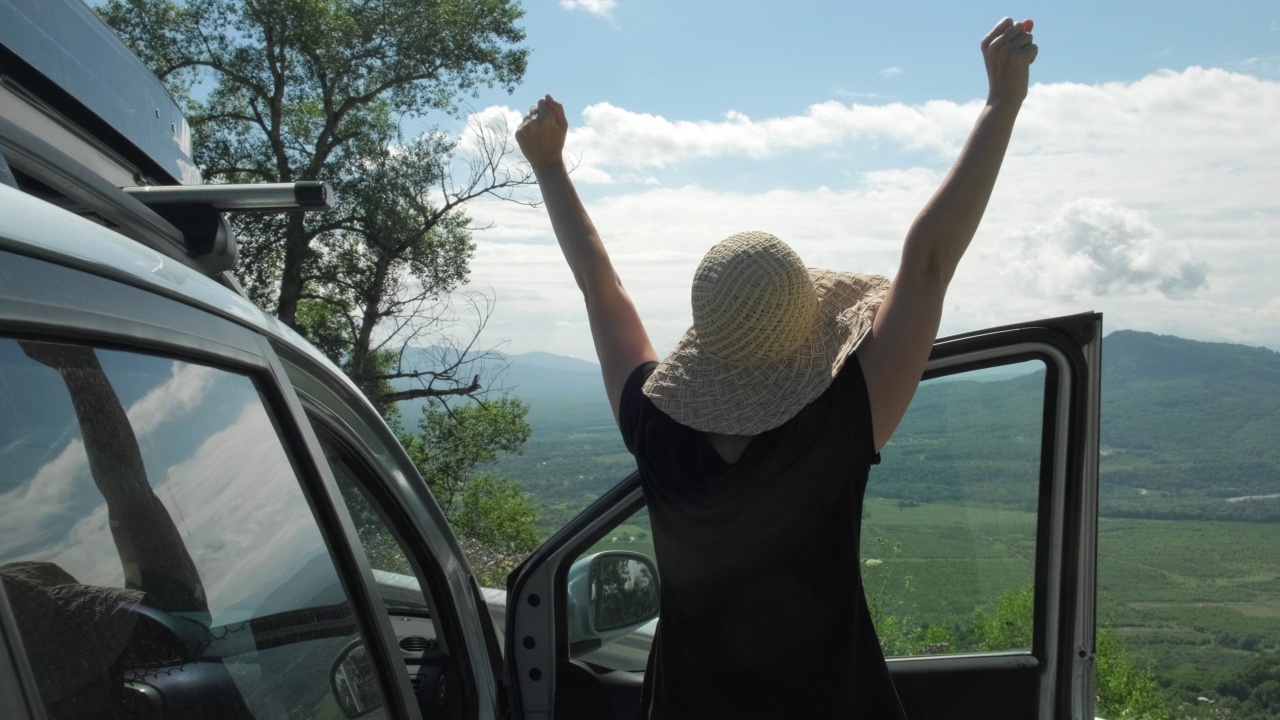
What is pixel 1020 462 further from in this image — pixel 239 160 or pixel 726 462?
pixel 239 160

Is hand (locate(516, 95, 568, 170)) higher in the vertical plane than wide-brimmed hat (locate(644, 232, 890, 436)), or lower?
higher

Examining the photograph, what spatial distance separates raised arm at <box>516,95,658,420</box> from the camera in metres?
2.16

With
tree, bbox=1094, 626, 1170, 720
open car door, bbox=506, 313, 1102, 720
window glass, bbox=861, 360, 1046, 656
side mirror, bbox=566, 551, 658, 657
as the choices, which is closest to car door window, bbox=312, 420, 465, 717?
open car door, bbox=506, 313, 1102, 720

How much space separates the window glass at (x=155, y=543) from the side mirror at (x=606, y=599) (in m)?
0.95

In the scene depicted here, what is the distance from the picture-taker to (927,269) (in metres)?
1.77

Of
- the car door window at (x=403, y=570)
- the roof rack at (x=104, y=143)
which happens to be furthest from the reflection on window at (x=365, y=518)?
the roof rack at (x=104, y=143)

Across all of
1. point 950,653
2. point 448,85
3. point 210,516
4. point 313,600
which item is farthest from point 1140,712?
point 448,85

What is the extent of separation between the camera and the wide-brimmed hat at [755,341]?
5.97ft

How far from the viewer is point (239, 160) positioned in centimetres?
1766

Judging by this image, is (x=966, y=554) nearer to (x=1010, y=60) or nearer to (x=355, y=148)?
(x=1010, y=60)

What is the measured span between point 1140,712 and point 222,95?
17.9 m

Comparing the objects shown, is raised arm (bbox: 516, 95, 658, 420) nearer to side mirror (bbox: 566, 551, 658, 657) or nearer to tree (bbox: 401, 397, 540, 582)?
side mirror (bbox: 566, 551, 658, 657)

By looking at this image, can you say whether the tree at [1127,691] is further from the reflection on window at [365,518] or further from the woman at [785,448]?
the reflection on window at [365,518]

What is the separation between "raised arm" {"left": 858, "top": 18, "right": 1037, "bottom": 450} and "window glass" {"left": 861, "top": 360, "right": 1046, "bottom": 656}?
32.3 inches
